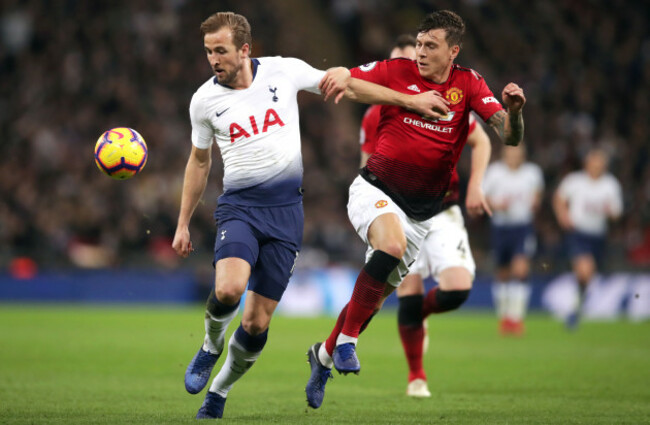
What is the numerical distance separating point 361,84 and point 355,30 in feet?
67.6

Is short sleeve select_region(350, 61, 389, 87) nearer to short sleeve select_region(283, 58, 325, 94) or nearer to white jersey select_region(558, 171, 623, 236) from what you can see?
short sleeve select_region(283, 58, 325, 94)

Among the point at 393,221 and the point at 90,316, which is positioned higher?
the point at 393,221

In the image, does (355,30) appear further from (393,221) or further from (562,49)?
(393,221)

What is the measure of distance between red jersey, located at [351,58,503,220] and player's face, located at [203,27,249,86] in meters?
0.93

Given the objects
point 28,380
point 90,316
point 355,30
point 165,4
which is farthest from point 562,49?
point 28,380

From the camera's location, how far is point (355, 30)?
26.9m

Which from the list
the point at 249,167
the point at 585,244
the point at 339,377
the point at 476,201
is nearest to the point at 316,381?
the point at 249,167

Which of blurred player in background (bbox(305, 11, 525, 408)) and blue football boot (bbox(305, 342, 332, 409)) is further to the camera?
blurred player in background (bbox(305, 11, 525, 408))

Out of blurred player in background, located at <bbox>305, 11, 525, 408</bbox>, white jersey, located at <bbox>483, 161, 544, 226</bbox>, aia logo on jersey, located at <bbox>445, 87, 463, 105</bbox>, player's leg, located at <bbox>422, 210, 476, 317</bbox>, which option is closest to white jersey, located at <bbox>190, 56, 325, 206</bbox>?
blurred player in background, located at <bbox>305, 11, 525, 408</bbox>

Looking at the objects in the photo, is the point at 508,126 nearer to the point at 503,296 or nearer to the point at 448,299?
the point at 448,299

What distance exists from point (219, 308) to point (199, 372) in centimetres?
56

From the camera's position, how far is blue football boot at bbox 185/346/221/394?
6730 mm

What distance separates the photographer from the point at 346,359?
21.0 feet

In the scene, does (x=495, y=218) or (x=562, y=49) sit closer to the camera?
(x=495, y=218)
